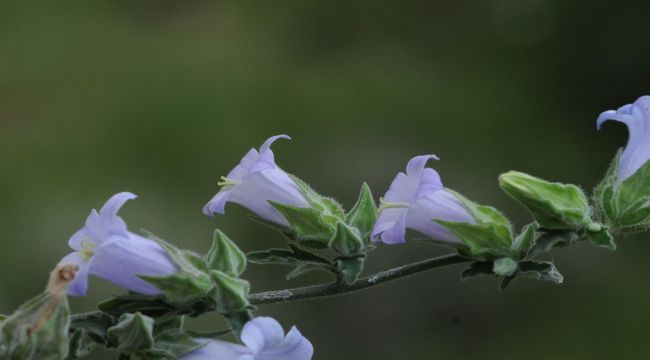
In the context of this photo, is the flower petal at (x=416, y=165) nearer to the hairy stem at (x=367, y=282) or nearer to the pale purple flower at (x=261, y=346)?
the hairy stem at (x=367, y=282)

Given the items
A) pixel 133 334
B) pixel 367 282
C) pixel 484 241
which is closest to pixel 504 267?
pixel 484 241

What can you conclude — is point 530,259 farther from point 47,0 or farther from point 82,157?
point 47,0

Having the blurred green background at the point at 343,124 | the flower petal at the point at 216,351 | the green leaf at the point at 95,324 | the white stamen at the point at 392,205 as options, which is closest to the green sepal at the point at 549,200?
the white stamen at the point at 392,205

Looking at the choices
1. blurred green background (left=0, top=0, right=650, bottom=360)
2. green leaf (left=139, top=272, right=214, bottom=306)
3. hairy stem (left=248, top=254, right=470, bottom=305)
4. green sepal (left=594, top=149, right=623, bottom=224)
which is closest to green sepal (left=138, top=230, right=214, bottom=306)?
green leaf (left=139, top=272, right=214, bottom=306)

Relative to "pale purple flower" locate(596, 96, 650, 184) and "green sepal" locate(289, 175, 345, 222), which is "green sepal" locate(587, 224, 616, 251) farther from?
"green sepal" locate(289, 175, 345, 222)

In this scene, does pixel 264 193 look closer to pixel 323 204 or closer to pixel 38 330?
pixel 323 204

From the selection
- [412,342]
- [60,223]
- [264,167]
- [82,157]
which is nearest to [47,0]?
[82,157]

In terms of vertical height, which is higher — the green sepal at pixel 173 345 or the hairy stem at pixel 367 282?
the hairy stem at pixel 367 282
